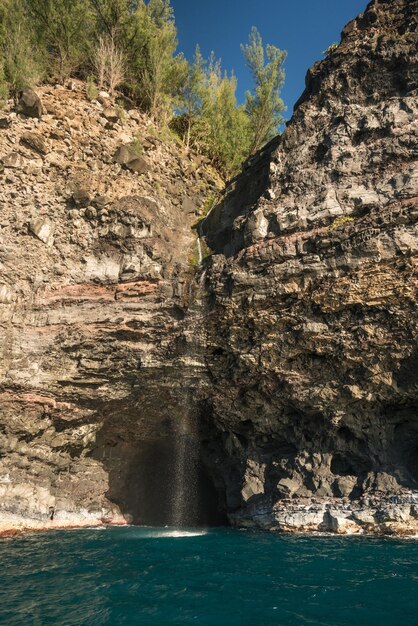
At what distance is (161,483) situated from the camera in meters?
27.8

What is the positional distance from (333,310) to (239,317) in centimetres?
448

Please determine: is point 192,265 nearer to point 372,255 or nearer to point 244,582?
point 372,255

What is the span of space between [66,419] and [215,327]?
9610 millimetres

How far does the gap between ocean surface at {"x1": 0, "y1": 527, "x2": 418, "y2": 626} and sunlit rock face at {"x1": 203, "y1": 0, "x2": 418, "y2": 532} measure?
3656mm

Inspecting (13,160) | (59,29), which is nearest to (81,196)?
(13,160)

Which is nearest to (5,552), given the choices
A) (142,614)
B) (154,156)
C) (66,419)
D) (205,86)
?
(66,419)

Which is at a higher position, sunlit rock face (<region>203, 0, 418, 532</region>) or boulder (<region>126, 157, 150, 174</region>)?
boulder (<region>126, 157, 150, 174</region>)

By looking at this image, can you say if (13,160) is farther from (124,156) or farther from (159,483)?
(159,483)

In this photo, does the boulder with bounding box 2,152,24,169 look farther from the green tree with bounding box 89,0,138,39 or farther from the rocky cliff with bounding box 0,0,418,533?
the green tree with bounding box 89,0,138,39

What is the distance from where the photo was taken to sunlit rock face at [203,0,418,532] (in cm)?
1780

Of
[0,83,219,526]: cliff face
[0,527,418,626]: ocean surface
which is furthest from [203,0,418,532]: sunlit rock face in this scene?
[0,527,418,626]: ocean surface

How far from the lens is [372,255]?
57.2 ft

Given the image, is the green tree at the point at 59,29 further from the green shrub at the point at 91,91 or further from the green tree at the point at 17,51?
the green shrub at the point at 91,91

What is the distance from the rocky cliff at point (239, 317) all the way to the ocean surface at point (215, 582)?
4203mm
